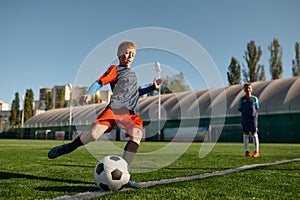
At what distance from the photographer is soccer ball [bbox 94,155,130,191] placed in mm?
2996

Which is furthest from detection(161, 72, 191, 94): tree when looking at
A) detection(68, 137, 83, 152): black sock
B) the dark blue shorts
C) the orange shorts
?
detection(68, 137, 83, 152): black sock

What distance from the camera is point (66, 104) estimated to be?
7050 cm

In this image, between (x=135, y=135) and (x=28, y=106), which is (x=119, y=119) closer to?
(x=135, y=135)

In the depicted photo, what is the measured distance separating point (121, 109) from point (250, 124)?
5.64 meters

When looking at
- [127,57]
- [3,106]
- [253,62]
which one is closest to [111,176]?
[127,57]

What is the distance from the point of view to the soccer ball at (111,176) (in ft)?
9.83

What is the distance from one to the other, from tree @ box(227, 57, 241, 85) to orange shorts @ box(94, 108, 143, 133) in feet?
134

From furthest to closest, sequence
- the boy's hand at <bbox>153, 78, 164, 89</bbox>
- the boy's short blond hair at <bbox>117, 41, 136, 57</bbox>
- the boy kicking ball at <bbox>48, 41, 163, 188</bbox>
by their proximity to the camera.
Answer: the boy's hand at <bbox>153, 78, 164, 89</bbox> → the boy's short blond hair at <bbox>117, 41, 136, 57</bbox> → the boy kicking ball at <bbox>48, 41, 163, 188</bbox>

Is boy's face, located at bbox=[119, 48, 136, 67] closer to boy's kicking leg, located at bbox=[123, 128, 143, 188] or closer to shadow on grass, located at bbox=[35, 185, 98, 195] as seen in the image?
boy's kicking leg, located at bbox=[123, 128, 143, 188]

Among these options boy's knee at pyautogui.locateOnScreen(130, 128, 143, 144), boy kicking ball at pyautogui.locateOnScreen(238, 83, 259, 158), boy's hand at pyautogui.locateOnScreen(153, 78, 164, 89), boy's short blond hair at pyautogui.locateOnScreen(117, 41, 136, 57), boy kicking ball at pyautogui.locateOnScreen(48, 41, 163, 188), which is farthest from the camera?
boy kicking ball at pyautogui.locateOnScreen(238, 83, 259, 158)

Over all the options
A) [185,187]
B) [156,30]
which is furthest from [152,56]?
[185,187]

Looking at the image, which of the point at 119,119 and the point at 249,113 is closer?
the point at 119,119

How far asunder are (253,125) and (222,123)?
20618mm

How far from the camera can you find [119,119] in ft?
11.7
